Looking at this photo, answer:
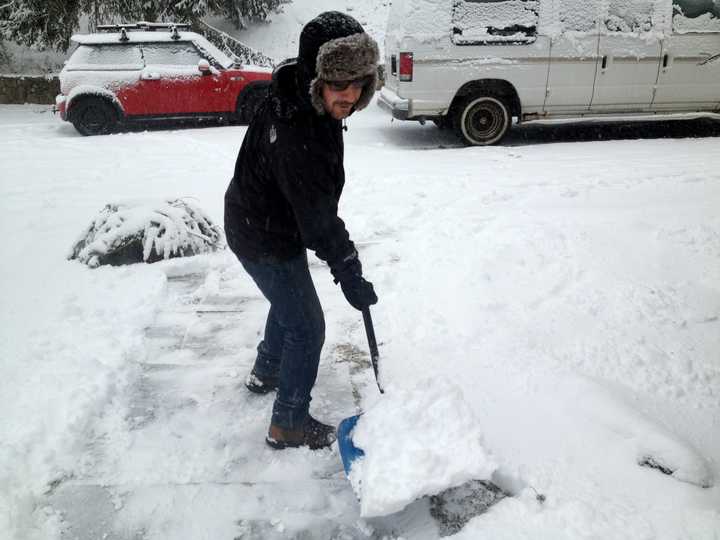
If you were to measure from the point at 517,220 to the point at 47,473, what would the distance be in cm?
356

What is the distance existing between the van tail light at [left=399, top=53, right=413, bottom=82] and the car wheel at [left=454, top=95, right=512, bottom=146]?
2.61 feet

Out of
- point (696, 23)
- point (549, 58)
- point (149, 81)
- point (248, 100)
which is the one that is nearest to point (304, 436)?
point (549, 58)

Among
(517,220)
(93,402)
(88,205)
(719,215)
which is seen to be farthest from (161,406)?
(719,215)

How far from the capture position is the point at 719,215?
4.15 meters

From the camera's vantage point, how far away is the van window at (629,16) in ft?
23.1

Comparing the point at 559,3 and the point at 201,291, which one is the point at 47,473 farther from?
the point at 559,3

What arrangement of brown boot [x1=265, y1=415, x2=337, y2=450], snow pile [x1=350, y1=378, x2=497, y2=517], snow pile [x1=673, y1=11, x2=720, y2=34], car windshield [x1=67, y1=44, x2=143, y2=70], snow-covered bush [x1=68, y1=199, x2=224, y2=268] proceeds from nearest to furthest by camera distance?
snow pile [x1=350, y1=378, x2=497, y2=517] → brown boot [x1=265, y1=415, x2=337, y2=450] → snow-covered bush [x1=68, y1=199, x2=224, y2=268] → snow pile [x1=673, y1=11, x2=720, y2=34] → car windshield [x1=67, y1=44, x2=143, y2=70]

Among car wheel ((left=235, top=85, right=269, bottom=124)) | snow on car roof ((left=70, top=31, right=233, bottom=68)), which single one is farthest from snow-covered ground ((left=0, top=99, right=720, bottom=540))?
snow on car roof ((left=70, top=31, right=233, bottom=68))

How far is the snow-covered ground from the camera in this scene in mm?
2141

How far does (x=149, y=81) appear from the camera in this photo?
28.9 feet

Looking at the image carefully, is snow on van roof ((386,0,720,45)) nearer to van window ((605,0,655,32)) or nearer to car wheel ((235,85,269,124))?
van window ((605,0,655,32))

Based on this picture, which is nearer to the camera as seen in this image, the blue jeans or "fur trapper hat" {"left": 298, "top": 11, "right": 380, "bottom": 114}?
"fur trapper hat" {"left": 298, "top": 11, "right": 380, "bottom": 114}

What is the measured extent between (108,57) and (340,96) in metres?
8.32

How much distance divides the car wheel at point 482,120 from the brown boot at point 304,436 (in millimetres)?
5760
